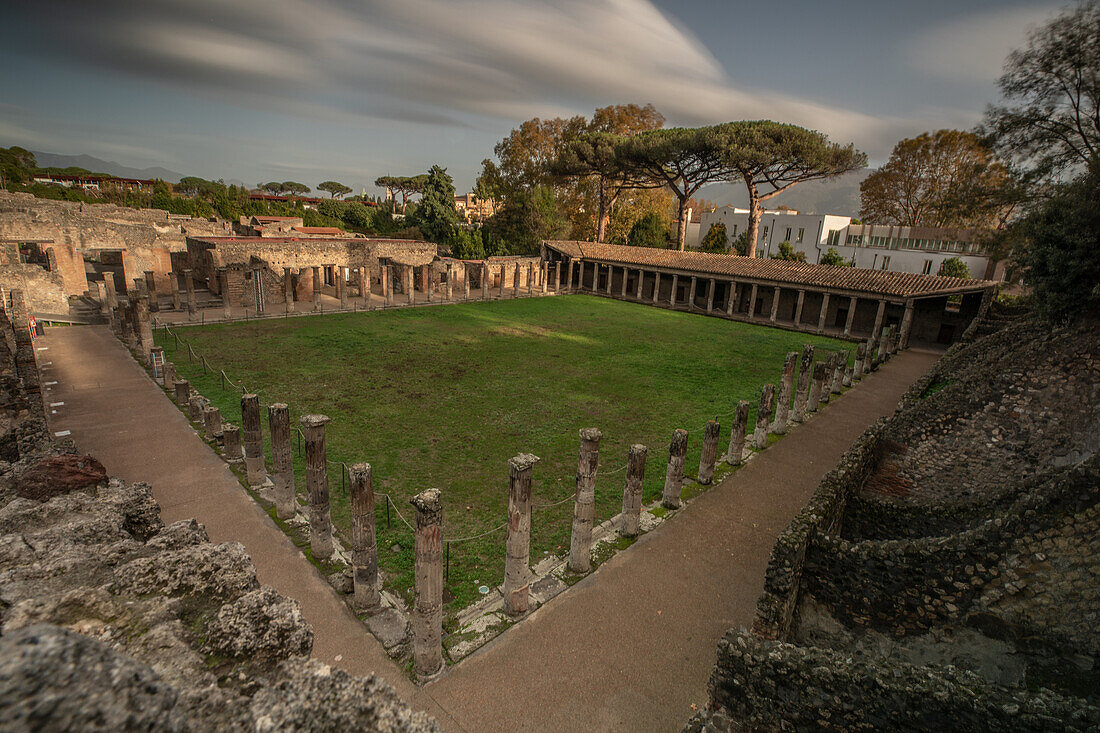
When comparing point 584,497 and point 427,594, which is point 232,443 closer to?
point 427,594

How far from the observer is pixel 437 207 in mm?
47812

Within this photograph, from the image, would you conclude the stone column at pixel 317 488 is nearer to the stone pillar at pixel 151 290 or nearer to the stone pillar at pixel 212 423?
the stone pillar at pixel 212 423

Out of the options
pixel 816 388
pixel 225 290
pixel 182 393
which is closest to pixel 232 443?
pixel 182 393

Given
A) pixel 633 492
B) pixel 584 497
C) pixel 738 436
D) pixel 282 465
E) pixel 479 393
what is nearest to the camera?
pixel 584 497

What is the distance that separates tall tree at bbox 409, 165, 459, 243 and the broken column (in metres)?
42.0

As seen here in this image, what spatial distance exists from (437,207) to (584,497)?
146 feet

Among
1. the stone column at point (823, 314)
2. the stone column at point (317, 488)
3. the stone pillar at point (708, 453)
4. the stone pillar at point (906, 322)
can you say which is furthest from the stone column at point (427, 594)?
the stone column at point (823, 314)

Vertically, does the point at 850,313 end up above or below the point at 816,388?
above

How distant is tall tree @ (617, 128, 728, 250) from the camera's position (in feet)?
112

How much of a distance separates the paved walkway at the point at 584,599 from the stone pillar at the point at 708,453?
45cm

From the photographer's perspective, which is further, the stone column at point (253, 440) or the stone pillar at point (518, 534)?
the stone column at point (253, 440)

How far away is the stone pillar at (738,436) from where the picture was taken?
11.0 meters

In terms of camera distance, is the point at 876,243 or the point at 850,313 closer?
the point at 850,313

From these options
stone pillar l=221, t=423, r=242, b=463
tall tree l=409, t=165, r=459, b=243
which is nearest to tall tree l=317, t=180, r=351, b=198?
tall tree l=409, t=165, r=459, b=243
